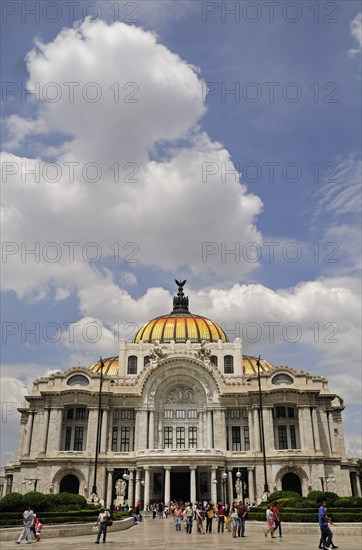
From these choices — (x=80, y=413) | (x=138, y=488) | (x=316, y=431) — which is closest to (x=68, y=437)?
(x=80, y=413)

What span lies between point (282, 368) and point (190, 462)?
18.2 meters

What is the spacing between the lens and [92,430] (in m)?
66.8

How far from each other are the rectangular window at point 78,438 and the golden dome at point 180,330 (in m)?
20.5

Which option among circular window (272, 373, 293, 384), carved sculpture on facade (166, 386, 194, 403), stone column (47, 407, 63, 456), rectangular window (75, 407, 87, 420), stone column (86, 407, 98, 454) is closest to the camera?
stone column (47, 407, 63, 456)

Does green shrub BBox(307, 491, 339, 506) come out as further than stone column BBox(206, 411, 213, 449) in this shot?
No

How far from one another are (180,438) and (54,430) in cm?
1744

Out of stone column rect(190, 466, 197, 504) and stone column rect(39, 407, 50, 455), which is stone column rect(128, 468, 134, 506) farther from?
stone column rect(39, 407, 50, 455)

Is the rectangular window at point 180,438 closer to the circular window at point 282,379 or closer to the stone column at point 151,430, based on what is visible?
the stone column at point 151,430

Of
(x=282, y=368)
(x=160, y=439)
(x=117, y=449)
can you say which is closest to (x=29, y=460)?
(x=117, y=449)

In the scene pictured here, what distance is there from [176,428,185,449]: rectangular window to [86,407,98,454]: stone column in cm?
1164

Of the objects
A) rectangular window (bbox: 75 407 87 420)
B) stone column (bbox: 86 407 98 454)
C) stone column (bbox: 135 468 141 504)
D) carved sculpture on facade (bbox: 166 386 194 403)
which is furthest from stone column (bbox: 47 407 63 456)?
carved sculpture on facade (bbox: 166 386 194 403)

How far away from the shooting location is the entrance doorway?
2611 inches

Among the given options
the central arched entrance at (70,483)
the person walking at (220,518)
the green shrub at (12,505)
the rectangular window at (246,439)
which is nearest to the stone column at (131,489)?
the central arched entrance at (70,483)

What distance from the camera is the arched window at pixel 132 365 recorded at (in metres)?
81.6
